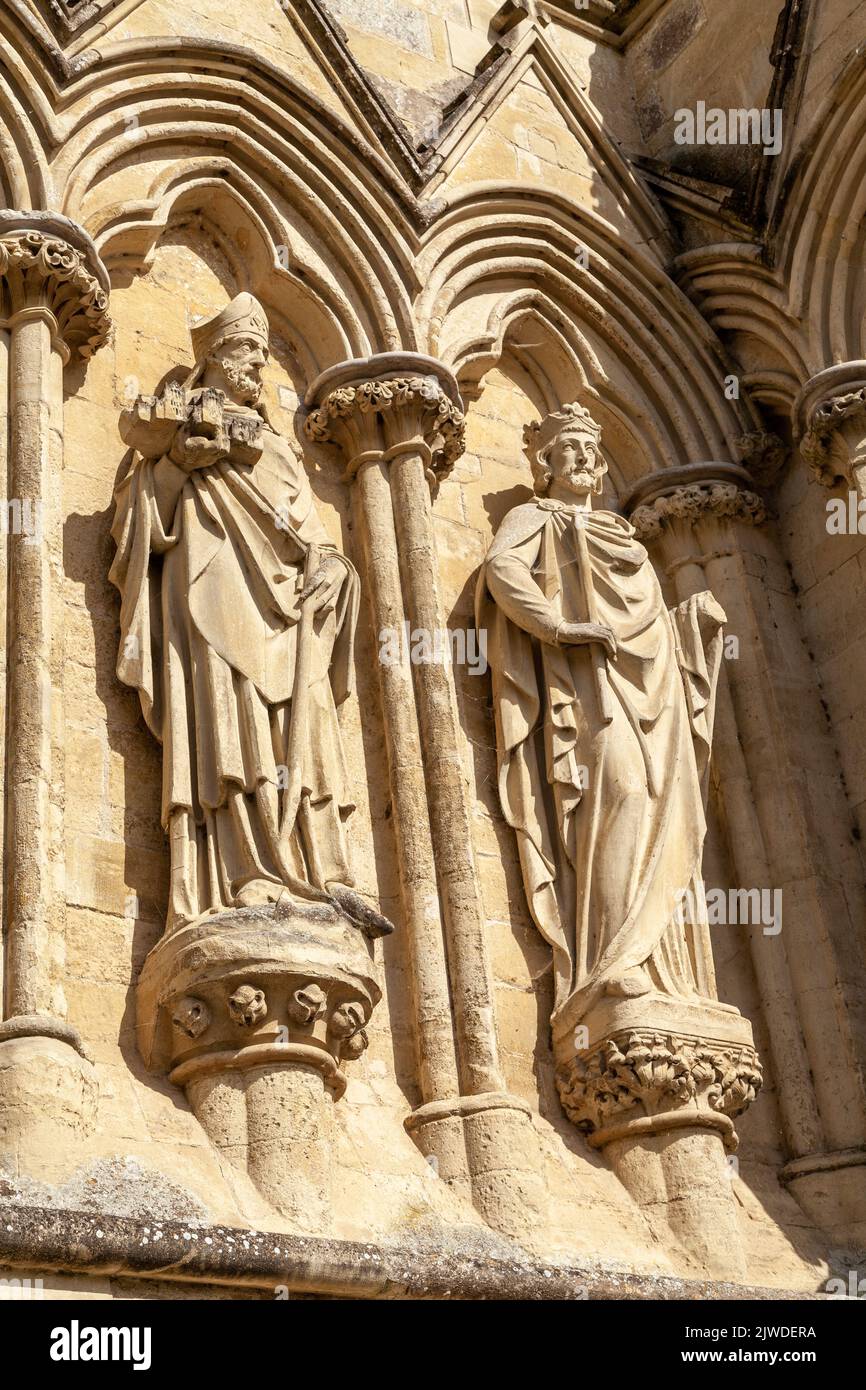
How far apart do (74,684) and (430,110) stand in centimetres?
414

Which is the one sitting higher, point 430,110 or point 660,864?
point 430,110

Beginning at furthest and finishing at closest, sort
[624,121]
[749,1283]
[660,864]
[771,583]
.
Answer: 1. [624,121]
2. [771,583]
3. [660,864]
4. [749,1283]

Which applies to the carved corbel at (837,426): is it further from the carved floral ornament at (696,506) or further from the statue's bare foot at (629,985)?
the statue's bare foot at (629,985)

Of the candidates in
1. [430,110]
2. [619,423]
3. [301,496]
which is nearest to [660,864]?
[301,496]

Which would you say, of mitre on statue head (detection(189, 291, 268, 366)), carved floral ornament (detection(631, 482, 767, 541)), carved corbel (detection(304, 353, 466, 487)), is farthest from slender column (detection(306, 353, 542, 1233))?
carved floral ornament (detection(631, 482, 767, 541))

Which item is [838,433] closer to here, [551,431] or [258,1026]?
[551,431]

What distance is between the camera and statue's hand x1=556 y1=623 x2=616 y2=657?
8141mm

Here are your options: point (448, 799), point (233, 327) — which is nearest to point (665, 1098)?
point (448, 799)

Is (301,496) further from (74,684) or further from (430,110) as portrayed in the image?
(430,110)

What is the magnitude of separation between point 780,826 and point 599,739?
1.12 metres

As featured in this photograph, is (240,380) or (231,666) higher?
(240,380)

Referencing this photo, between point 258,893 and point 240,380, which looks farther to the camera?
point 240,380

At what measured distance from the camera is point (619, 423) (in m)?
9.77

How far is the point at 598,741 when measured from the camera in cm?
806
